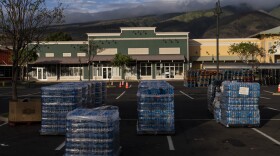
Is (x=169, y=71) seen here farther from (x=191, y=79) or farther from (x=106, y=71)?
(x=191, y=79)

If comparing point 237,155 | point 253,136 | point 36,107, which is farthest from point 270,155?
point 36,107

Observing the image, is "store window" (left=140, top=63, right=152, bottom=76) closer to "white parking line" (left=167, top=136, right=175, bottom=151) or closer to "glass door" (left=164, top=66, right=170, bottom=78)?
"glass door" (left=164, top=66, right=170, bottom=78)

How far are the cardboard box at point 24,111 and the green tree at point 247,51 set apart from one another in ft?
184

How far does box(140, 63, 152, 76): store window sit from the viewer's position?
66619 mm

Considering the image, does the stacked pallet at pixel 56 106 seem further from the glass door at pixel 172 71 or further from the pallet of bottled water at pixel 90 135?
the glass door at pixel 172 71

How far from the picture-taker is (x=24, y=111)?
14.1 metres

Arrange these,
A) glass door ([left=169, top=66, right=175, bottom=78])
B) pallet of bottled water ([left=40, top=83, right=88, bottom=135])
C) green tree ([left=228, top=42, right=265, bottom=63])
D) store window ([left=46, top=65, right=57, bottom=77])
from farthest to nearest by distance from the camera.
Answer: store window ([left=46, top=65, right=57, bottom=77]) → glass door ([left=169, top=66, right=175, bottom=78]) → green tree ([left=228, top=42, right=265, bottom=63]) → pallet of bottled water ([left=40, top=83, right=88, bottom=135])

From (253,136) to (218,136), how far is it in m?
1.07

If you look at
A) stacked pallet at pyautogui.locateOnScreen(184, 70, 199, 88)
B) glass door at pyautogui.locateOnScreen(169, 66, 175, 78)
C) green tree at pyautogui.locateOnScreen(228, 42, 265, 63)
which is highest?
green tree at pyautogui.locateOnScreen(228, 42, 265, 63)

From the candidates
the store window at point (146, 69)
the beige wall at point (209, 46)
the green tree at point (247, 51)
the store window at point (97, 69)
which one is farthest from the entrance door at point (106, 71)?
the green tree at point (247, 51)

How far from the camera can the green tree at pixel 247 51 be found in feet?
217

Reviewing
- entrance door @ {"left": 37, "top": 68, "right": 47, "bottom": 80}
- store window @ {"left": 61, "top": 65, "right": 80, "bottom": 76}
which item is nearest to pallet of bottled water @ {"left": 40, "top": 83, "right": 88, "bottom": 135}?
store window @ {"left": 61, "top": 65, "right": 80, "bottom": 76}

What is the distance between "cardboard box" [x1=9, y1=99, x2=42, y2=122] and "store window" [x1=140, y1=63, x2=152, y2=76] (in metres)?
52.6

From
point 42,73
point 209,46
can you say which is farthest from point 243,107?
point 42,73
